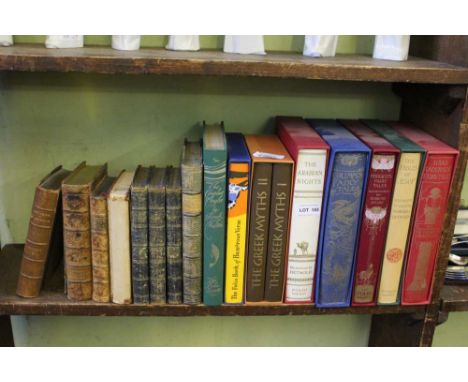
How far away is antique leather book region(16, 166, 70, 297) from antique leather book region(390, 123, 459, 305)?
62cm

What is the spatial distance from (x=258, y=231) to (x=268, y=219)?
0.03 metres

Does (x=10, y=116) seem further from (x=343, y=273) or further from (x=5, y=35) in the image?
(x=343, y=273)

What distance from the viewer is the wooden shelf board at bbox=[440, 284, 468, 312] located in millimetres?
910

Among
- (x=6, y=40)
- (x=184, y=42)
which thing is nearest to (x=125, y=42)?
(x=184, y=42)

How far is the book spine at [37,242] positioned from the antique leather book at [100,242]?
7cm

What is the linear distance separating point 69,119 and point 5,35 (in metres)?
0.21

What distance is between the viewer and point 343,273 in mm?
872

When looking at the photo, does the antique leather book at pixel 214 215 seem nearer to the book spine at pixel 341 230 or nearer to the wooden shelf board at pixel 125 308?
the wooden shelf board at pixel 125 308

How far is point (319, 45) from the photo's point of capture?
0.87 metres

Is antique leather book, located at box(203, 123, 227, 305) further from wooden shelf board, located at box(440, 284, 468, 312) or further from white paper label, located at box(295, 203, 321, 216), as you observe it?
wooden shelf board, located at box(440, 284, 468, 312)

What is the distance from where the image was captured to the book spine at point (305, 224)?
2.67 ft

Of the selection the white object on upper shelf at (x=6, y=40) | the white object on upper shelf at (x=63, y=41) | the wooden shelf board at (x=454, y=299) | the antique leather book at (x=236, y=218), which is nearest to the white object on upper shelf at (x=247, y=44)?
the antique leather book at (x=236, y=218)

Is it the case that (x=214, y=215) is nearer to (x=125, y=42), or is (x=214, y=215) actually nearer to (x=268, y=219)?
(x=268, y=219)
